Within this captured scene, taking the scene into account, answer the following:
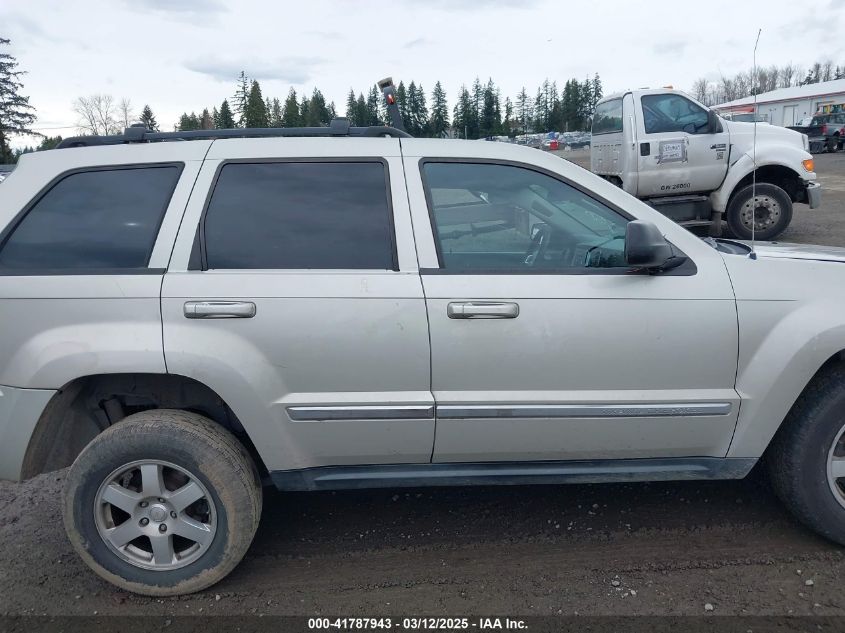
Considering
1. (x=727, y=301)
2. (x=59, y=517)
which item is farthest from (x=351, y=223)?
(x=59, y=517)

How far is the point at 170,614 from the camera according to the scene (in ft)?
9.25

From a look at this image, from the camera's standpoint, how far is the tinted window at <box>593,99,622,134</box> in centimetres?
1015

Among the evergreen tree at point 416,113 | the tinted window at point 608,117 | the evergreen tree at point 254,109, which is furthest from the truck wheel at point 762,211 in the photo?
the evergreen tree at point 254,109

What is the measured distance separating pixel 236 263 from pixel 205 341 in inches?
14.2

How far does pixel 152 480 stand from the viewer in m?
2.82

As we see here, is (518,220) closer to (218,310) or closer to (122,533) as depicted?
(218,310)

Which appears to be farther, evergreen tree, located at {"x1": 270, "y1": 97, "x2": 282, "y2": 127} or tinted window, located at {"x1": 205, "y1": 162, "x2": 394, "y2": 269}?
evergreen tree, located at {"x1": 270, "y1": 97, "x2": 282, "y2": 127}

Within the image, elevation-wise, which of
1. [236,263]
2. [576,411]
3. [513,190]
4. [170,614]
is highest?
[513,190]

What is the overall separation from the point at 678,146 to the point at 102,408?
8812 millimetres

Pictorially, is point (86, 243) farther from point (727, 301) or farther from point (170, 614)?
point (727, 301)

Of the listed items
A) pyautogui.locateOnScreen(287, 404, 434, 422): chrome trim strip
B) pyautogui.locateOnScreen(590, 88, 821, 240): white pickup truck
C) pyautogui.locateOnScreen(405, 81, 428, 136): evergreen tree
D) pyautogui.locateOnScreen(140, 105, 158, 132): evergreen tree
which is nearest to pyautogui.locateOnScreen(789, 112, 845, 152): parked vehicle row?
pyautogui.locateOnScreen(405, 81, 428, 136): evergreen tree

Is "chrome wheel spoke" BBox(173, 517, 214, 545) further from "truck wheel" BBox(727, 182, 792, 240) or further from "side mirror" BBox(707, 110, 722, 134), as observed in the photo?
"side mirror" BBox(707, 110, 722, 134)

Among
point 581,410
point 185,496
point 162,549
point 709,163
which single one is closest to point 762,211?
point 709,163

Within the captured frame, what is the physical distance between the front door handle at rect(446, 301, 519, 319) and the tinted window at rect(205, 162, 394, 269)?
33 cm
